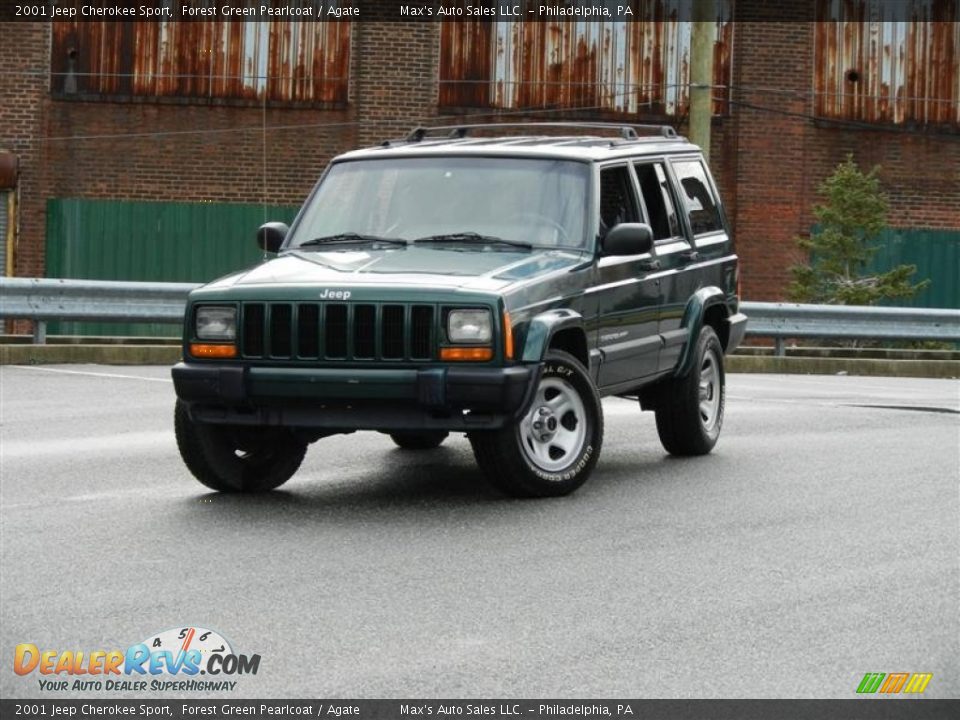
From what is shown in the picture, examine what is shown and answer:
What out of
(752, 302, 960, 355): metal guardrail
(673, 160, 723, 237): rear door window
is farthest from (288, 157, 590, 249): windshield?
(752, 302, 960, 355): metal guardrail

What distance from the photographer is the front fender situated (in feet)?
30.3

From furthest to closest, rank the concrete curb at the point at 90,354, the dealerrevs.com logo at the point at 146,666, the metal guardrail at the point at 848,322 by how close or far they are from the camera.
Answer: the metal guardrail at the point at 848,322
the concrete curb at the point at 90,354
the dealerrevs.com logo at the point at 146,666

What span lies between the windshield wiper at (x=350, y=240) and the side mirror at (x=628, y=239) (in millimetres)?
1136

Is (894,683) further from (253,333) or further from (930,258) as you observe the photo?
(930,258)

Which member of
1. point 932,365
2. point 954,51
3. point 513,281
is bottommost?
point 932,365

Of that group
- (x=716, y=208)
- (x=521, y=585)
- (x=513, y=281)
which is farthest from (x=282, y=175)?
(x=521, y=585)

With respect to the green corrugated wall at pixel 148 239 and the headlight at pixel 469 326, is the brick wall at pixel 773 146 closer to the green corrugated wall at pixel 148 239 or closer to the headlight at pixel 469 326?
the green corrugated wall at pixel 148 239

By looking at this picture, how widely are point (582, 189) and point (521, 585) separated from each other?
144 inches

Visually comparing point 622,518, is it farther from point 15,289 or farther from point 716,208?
point 15,289

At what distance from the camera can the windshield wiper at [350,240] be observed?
10.2 meters

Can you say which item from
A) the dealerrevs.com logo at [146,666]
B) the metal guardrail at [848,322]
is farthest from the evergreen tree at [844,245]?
the dealerrevs.com logo at [146,666]

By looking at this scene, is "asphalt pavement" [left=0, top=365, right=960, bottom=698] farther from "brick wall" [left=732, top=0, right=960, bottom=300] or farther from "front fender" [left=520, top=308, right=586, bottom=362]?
"brick wall" [left=732, top=0, right=960, bottom=300]

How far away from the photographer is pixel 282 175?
28.9 meters

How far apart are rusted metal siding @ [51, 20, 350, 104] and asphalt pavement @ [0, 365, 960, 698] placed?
16485 mm
